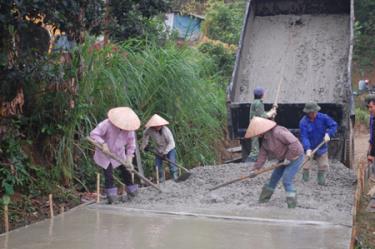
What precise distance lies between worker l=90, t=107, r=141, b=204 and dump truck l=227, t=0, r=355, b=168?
10.3ft

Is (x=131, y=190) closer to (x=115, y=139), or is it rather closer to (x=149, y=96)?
(x=115, y=139)

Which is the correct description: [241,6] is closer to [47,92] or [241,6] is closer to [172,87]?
[172,87]

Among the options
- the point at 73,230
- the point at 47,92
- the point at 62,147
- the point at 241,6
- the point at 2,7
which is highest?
the point at 241,6

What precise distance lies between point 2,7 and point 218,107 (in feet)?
20.5

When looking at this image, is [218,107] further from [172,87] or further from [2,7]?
[2,7]

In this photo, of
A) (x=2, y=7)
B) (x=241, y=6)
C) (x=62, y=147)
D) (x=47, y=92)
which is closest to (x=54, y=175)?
(x=62, y=147)

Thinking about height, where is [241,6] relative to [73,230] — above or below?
above

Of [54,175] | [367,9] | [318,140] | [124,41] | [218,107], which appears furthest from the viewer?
[367,9]

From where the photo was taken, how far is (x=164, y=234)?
621 cm

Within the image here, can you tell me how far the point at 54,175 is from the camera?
26.9 feet

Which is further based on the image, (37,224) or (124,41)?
(124,41)

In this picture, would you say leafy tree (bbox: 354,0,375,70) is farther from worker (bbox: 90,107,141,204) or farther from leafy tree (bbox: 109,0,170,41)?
worker (bbox: 90,107,141,204)

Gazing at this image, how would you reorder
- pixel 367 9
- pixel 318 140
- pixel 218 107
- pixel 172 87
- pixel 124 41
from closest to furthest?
pixel 318 140
pixel 172 87
pixel 124 41
pixel 218 107
pixel 367 9

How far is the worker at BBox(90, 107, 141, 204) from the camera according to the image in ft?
24.7
